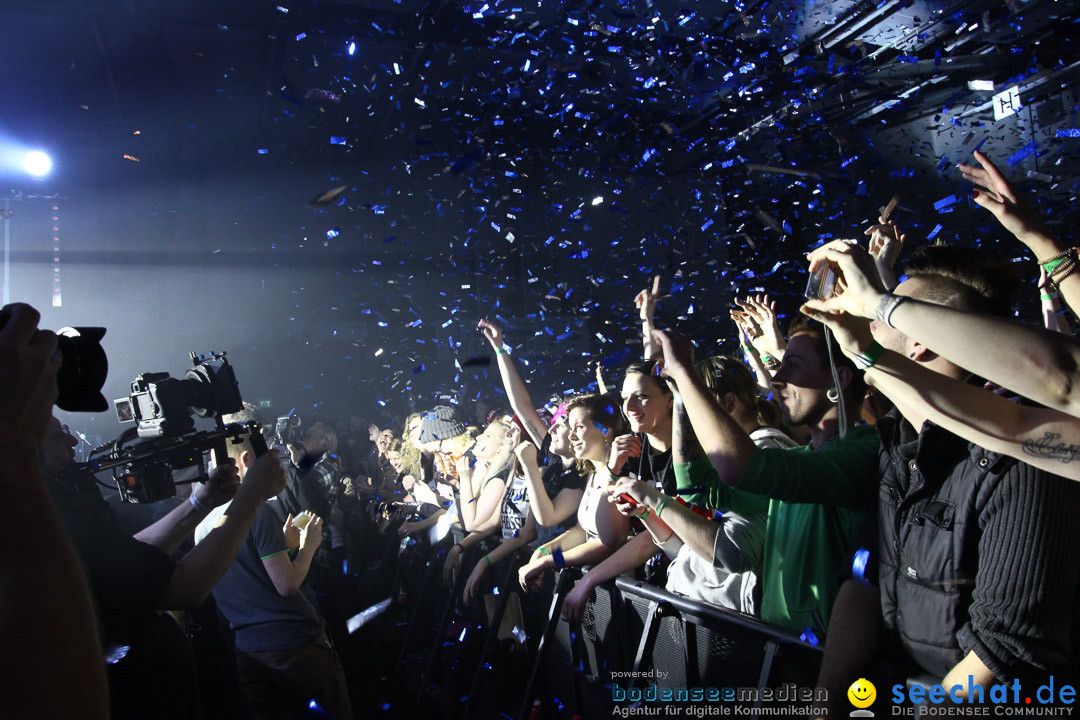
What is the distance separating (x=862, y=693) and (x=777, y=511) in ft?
2.27

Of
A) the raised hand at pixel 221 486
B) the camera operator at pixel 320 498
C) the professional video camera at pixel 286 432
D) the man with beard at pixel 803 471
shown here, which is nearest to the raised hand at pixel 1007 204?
the man with beard at pixel 803 471

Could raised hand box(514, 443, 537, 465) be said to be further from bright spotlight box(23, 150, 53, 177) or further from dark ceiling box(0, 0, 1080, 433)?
bright spotlight box(23, 150, 53, 177)

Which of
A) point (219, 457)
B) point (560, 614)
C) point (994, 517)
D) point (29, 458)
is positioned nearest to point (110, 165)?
point (219, 457)

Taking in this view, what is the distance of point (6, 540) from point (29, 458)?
0.11 m

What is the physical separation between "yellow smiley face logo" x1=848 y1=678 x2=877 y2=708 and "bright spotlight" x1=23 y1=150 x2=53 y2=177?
31.3 ft

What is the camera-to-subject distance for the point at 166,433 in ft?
7.47

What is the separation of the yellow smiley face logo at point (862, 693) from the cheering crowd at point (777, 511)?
2cm

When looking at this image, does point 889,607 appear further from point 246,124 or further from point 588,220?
point 246,124

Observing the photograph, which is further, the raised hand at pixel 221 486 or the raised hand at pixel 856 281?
the raised hand at pixel 221 486

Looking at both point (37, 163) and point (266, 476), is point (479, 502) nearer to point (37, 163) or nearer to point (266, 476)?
point (266, 476)

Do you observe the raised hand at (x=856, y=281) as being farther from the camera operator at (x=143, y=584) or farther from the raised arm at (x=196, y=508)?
the raised arm at (x=196, y=508)

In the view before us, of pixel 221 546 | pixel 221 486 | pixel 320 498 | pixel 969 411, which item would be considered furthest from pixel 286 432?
pixel 969 411

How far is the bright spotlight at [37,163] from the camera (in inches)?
305

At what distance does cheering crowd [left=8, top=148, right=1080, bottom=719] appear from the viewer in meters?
0.97
